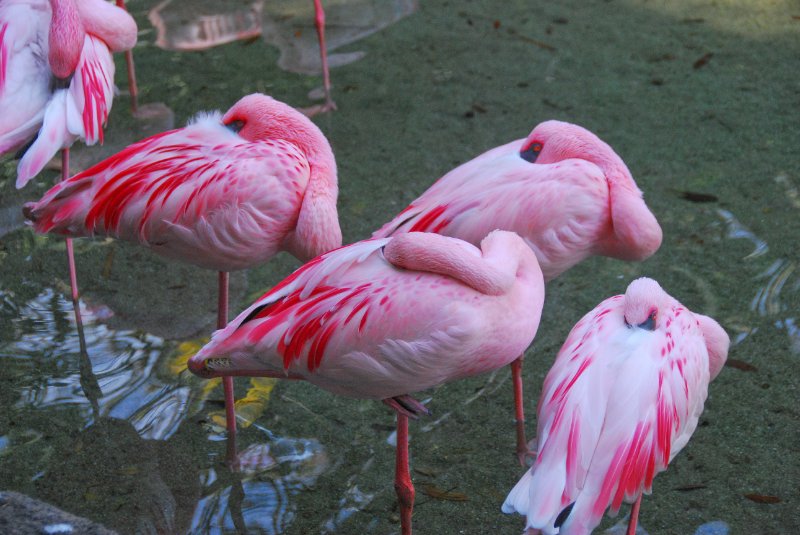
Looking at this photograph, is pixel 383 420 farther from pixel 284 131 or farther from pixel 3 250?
pixel 3 250

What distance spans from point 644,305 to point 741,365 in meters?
0.90

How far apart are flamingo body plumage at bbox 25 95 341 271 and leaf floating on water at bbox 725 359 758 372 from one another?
1.30 m

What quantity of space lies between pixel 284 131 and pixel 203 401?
869mm

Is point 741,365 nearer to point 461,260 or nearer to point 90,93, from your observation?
point 461,260

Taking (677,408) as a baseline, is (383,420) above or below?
below

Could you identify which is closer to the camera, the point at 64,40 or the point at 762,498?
the point at 762,498

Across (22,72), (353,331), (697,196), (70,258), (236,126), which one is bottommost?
(697,196)

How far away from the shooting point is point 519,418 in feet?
8.86

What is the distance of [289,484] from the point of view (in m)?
2.60

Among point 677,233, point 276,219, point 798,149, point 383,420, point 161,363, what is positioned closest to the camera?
point 276,219

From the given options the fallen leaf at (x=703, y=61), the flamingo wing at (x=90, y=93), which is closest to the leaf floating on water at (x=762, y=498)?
the flamingo wing at (x=90, y=93)

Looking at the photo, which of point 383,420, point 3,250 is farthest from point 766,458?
point 3,250

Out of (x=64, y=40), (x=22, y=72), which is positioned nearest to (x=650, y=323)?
(x=64, y=40)

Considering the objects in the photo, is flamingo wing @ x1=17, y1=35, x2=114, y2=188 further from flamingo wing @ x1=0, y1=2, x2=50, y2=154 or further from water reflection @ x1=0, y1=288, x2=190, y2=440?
water reflection @ x1=0, y1=288, x2=190, y2=440
